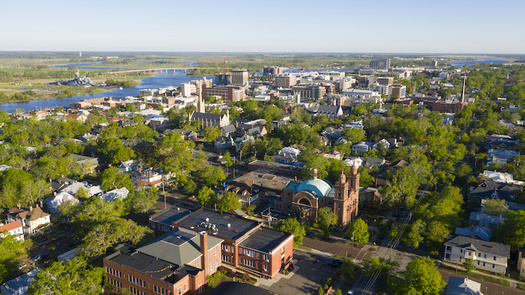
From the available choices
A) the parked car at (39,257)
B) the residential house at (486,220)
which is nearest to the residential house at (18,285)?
the parked car at (39,257)

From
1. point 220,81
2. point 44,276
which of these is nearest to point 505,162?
point 44,276

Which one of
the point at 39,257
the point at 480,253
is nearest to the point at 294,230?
the point at 480,253

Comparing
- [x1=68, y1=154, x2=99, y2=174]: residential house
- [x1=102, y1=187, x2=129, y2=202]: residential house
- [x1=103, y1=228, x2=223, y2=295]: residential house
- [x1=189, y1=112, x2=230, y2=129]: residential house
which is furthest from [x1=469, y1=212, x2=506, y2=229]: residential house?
[x1=189, y1=112, x2=230, y2=129]: residential house

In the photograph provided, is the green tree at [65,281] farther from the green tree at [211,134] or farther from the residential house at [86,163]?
the green tree at [211,134]

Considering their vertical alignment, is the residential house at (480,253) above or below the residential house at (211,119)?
below

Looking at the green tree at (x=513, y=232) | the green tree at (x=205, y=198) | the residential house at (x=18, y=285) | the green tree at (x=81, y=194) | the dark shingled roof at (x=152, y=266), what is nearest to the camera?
the residential house at (x=18, y=285)

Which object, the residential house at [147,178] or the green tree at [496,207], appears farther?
the residential house at [147,178]

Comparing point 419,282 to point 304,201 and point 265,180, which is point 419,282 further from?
point 265,180

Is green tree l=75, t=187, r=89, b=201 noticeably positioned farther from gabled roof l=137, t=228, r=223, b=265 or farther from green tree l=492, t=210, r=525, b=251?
green tree l=492, t=210, r=525, b=251
